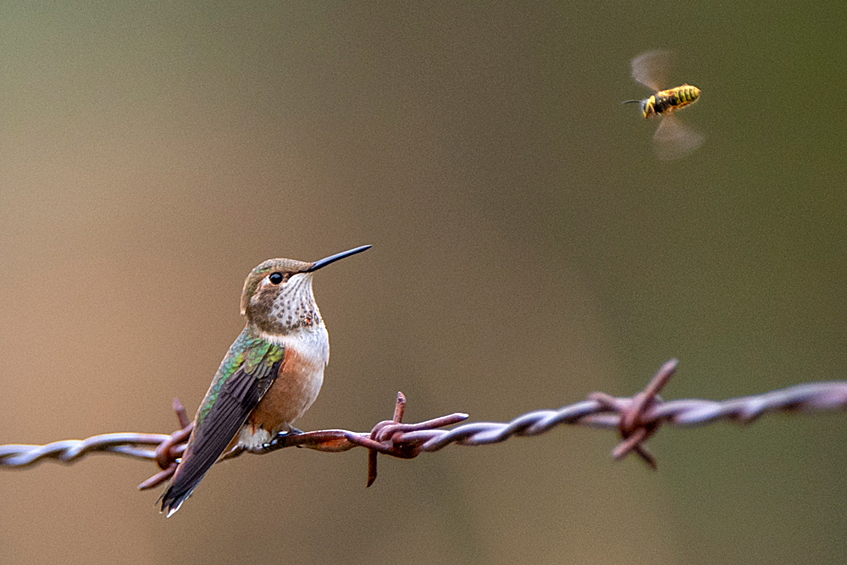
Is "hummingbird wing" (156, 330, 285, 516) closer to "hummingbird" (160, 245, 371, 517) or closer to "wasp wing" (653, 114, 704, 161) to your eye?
"hummingbird" (160, 245, 371, 517)

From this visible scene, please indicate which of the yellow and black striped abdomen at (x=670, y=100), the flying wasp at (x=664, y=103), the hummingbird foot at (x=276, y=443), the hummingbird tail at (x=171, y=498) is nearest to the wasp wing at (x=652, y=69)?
the flying wasp at (x=664, y=103)

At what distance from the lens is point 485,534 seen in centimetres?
503

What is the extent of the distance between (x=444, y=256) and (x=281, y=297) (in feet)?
11.5

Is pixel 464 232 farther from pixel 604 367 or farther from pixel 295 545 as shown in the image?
pixel 295 545

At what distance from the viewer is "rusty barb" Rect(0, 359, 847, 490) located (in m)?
1.14

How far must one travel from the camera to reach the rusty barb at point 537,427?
114 cm

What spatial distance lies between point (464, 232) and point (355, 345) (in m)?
1.25

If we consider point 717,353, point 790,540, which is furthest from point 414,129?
point 790,540

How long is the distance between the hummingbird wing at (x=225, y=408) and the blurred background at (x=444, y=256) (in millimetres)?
2764

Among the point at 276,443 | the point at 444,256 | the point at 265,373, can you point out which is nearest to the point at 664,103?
the point at 265,373

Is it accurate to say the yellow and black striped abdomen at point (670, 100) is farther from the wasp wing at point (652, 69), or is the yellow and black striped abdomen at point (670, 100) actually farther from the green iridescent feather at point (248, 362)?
the green iridescent feather at point (248, 362)

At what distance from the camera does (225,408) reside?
2.54 meters


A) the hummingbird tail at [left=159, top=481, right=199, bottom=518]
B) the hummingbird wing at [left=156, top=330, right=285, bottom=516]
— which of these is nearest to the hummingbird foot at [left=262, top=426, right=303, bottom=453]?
the hummingbird wing at [left=156, top=330, right=285, bottom=516]

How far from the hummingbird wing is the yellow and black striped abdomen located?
1.71 m
